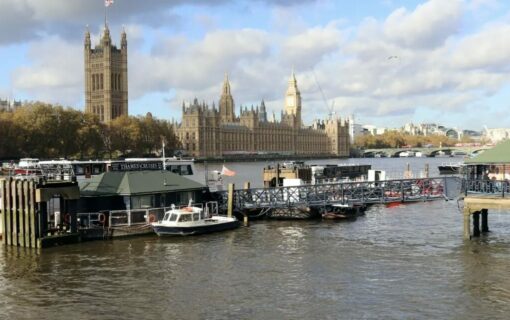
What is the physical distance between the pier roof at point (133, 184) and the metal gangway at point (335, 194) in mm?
5451

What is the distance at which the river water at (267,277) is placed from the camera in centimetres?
2583

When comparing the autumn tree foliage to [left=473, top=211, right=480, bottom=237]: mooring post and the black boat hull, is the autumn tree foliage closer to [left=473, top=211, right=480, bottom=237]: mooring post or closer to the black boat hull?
the black boat hull

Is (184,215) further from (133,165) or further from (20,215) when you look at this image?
(133,165)

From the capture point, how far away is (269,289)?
28.8m

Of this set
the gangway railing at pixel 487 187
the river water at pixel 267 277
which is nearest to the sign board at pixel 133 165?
the river water at pixel 267 277

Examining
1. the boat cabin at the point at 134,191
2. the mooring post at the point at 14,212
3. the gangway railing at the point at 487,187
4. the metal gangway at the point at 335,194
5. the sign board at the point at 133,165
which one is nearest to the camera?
the gangway railing at the point at 487,187

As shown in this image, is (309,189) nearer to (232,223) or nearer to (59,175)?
(232,223)

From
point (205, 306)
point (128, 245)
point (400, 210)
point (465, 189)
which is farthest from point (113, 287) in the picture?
point (400, 210)

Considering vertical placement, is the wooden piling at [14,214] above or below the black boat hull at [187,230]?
above

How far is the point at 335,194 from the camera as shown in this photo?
51.0 meters

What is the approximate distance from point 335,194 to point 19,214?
22973 mm

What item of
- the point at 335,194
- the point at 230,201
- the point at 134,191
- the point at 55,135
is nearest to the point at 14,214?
the point at 134,191

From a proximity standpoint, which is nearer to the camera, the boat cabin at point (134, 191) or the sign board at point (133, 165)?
the boat cabin at point (134, 191)

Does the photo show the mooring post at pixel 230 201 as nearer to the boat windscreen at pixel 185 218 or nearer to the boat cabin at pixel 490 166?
the boat windscreen at pixel 185 218
